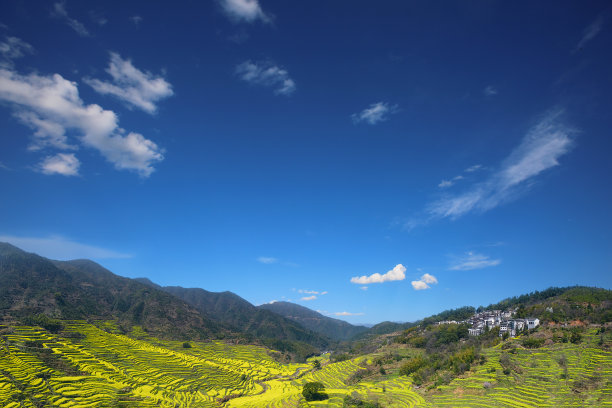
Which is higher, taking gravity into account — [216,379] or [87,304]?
[87,304]

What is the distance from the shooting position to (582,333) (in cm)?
5031

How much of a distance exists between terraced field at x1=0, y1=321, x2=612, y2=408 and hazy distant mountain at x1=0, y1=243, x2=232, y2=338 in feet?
71.8

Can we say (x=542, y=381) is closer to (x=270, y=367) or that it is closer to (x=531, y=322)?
(x=531, y=322)

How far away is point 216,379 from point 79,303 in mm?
88707

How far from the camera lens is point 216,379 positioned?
79875 millimetres

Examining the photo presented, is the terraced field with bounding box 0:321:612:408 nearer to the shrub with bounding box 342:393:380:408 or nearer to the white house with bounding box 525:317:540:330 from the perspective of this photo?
the shrub with bounding box 342:393:380:408

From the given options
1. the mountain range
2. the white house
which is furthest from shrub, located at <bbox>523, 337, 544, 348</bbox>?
the mountain range

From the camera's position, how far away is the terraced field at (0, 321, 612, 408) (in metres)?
39.8

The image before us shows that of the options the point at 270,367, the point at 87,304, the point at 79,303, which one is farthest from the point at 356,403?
the point at 87,304

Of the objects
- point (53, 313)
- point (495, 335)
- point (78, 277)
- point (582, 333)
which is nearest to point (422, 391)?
point (582, 333)

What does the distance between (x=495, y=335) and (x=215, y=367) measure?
8109 centimetres

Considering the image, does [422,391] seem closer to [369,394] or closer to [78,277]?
[369,394]

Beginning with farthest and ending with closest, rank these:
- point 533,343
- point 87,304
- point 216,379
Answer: point 87,304, point 216,379, point 533,343

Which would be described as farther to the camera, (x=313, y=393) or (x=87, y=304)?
(x=87, y=304)
